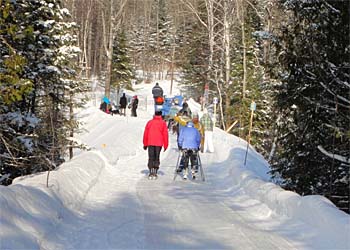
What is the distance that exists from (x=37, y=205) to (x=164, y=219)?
2.21 metres

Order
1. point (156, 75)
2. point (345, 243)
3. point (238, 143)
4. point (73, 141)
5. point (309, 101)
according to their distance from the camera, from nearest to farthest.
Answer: point (345, 243) → point (309, 101) → point (73, 141) → point (238, 143) → point (156, 75)

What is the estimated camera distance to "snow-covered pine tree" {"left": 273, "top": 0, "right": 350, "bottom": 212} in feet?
31.5

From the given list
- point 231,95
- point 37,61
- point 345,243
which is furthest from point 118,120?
point 345,243

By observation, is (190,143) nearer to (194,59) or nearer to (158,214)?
(158,214)

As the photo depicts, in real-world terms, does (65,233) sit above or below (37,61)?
below

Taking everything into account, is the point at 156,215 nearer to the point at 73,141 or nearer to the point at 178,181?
the point at 178,181

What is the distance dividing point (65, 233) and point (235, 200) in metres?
4.45

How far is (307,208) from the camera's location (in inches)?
306

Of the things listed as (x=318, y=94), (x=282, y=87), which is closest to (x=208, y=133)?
(x=282, y=87)

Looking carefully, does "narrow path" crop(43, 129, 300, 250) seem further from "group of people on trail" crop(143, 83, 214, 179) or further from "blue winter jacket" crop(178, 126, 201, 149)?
"blue winter jacket" crop(178, 126, 201, 149)

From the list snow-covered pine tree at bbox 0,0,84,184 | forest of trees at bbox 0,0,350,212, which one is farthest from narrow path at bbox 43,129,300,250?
snow-covered pine tree at bbox 0,0,84,184

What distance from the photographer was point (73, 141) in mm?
18203

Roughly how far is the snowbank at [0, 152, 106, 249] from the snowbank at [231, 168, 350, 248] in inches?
147

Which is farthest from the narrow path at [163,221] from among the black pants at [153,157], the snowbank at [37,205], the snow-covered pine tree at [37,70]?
the snow-covered pine tree at [37,70]
